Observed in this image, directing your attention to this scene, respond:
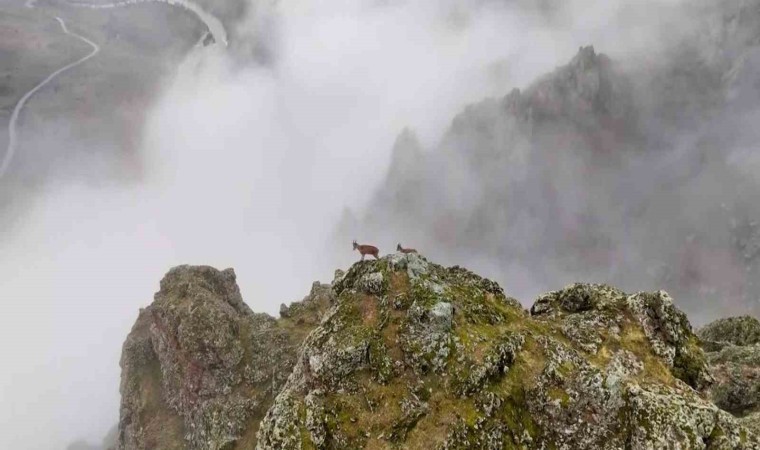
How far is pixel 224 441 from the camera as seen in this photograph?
4156 centimetres

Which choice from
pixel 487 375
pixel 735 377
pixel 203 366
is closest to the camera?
pixel 487 375

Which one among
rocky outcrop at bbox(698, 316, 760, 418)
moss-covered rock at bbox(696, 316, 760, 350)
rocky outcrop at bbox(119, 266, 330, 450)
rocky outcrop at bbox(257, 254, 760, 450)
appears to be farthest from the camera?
moss-covered rock at bbox(696, 316, 760, 350)

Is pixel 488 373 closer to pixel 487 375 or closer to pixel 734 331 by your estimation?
pixel 487 375

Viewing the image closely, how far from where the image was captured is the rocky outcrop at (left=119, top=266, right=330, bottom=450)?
44.2m

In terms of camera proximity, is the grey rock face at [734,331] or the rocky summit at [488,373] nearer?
the rocky summit at [488,373]

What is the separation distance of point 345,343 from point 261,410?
88.1ft

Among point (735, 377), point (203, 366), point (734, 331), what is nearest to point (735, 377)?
point (735, 377)

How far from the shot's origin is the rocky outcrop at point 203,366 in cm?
4425

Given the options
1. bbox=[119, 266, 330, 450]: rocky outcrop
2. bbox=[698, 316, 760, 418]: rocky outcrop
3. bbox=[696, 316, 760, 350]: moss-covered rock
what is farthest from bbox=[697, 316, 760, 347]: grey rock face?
bbox=[119, 266, 330, 450]: rocky outcrop

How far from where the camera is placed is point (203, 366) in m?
47.8

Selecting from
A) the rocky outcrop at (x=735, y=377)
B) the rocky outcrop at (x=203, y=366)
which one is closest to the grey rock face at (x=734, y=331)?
the rocky outcrop at (x=735, y=377)

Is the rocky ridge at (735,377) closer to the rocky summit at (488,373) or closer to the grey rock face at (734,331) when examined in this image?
the grey rock face at (734,331)

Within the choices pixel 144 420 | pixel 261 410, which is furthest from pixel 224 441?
pixel 144 420

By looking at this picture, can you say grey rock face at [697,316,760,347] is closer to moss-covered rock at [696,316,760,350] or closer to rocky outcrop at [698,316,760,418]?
moss-covered rock at [696,316,760,350]
